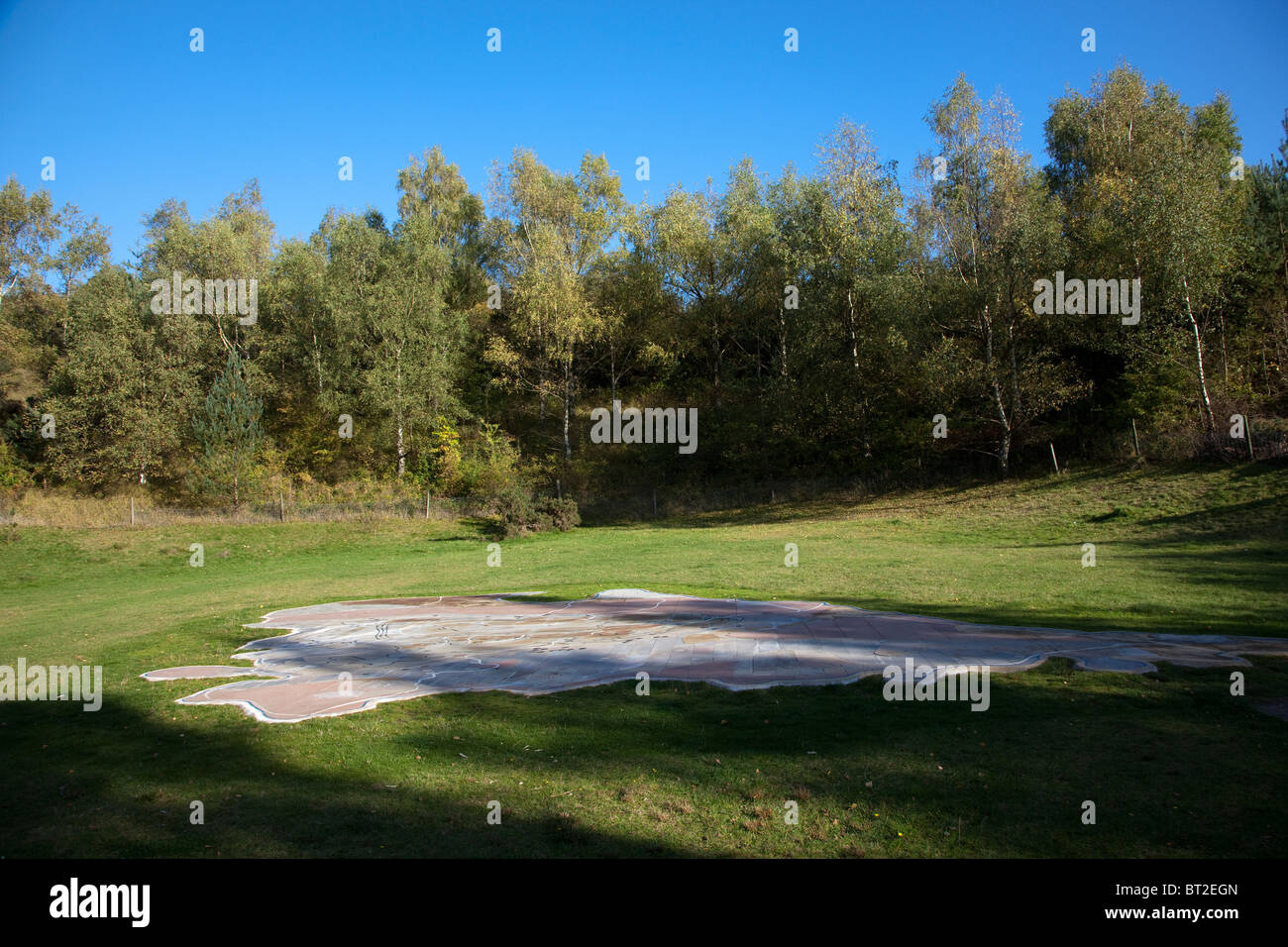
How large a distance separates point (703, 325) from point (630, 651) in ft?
114

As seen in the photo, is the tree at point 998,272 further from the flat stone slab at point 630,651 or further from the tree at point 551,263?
the flat stone slab at point 630,651

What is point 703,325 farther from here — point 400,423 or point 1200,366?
point 1200,366

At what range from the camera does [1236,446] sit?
82.9ft

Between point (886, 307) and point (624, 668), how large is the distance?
28414mm

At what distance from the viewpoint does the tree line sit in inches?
1189
